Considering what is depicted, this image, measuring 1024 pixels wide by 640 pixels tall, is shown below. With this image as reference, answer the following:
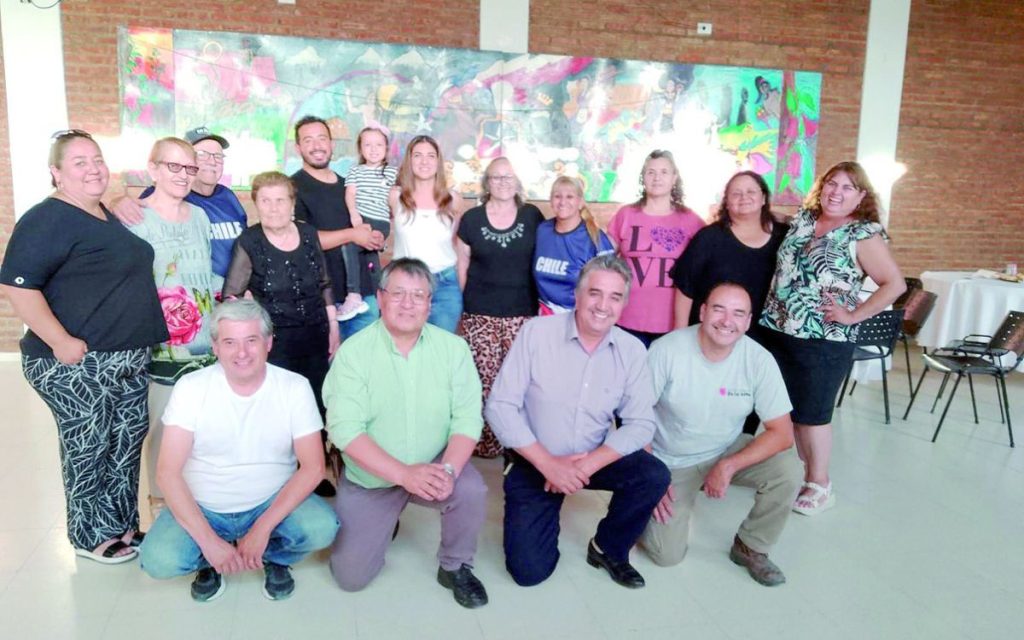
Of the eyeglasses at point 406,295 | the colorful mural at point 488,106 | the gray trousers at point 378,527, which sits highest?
the colorful mural at point 488,106

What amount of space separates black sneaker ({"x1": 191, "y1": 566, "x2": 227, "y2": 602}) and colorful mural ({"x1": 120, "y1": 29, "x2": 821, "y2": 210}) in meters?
4.15

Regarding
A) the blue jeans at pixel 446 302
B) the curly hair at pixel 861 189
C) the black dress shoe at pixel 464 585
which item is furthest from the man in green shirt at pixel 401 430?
the curly hair at pixel 861 189

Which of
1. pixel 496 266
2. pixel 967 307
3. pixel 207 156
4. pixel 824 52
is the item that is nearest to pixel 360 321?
pixel 496 266

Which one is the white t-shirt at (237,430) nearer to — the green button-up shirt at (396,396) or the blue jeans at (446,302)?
the green button-up shirt at (396,396)

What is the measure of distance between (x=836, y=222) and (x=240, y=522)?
261cm

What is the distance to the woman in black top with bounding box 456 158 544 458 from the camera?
333 cm

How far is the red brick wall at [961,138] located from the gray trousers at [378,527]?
644cm

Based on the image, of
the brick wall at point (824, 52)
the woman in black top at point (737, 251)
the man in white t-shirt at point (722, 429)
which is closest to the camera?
the man in white t-shirt at point (722, 429)

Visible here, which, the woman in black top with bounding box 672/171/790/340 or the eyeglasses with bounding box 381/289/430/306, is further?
the woman in black top with bounding box 672/171/790/340

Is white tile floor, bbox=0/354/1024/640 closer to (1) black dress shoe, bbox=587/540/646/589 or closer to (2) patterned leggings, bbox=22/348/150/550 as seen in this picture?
(1) black dress shoe, bbox=587/540/646/589

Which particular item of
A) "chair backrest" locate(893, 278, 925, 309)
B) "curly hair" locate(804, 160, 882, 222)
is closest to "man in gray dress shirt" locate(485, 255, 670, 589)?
"curly hair" locate(804, 160, 882, 222)

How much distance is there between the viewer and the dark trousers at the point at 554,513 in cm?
243

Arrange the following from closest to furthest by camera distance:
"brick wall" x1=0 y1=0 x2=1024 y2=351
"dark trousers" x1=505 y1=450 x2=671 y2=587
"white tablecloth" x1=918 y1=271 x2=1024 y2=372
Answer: "dark trousers" x1=505 y1=450 x2=671 y2=587, "white tablecloth" x1=918 y1=271 x2=1024 y2=372, "brick wall" x1=0 y1=0 x2=1024 y2=351

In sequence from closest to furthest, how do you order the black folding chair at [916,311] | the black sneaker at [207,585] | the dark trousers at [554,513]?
the black sneaker at [207,585], the dark trousers at [554,513], the black folding chair at [916,311]
